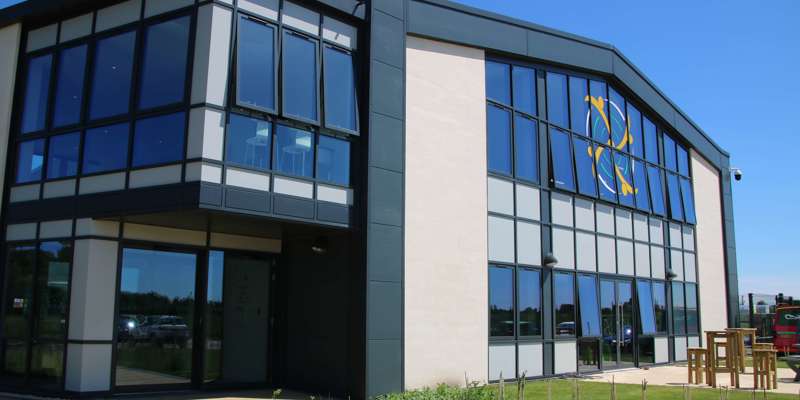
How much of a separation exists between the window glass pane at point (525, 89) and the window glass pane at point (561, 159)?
96 centimetres

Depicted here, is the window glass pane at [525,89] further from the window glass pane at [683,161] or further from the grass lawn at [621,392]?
the window glass pane at [683,161]

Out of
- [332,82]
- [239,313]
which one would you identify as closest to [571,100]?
[332,82]

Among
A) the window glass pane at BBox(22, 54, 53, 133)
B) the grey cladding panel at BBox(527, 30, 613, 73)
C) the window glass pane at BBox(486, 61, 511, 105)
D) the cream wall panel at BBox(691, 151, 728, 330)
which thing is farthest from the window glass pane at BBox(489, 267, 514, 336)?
the cream wall panel at BBox(691, 151, 728, 330)

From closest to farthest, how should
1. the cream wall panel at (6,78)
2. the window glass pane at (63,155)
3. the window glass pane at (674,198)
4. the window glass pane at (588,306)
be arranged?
1. the window glass pane at (63,155)
2. the cream wall panel at (6,78)
3. the window glass pane at (588,306)
4. the window glass pane at (674,198)

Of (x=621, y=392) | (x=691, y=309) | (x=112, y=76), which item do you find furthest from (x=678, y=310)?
(x=112, y=76)

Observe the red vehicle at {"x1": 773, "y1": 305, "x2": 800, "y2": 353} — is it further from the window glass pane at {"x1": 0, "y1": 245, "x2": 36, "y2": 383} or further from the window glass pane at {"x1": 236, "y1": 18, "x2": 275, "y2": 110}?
the window glass pane at {"x1": 0, "y1": 245, "x2": 36, "y2": 383}

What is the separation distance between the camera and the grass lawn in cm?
1295

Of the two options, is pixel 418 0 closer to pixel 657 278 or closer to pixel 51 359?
pixel 51 359

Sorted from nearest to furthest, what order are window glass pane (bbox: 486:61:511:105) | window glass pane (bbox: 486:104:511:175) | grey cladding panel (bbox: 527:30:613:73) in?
window glass pane (bbox: 486:104:511:175) → window glass pane (bbox: 486:61:511:105) → grey cladding panel (bbox: 527:30:613:73)

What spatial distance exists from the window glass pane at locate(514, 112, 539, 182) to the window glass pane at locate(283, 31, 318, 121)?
5.76 m

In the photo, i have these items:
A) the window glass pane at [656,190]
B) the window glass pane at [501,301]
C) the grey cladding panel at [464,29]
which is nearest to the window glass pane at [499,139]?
the grey cladding panel at [464,29]

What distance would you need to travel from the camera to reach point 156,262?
1320 cm

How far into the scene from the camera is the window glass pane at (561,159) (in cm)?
1766

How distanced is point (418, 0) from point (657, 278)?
11597 millimetres
